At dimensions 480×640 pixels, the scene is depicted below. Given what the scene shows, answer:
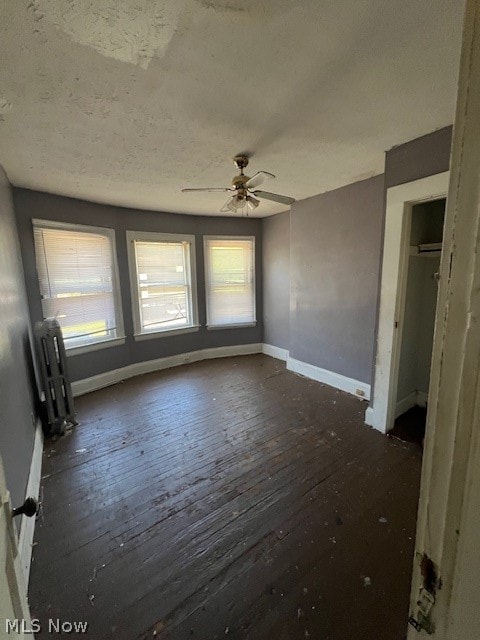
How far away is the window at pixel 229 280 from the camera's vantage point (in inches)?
177

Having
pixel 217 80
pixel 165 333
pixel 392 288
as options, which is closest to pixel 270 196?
pixel 217 80

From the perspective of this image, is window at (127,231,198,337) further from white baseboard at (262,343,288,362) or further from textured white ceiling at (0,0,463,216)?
textured white ceiling at (0,0,463,216)

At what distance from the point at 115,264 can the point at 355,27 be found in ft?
11.0

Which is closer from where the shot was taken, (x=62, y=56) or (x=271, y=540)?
(x=62, y=56)

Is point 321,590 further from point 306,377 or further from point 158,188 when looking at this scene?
point 158,188

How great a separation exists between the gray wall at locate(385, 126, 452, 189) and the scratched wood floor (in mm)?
2165

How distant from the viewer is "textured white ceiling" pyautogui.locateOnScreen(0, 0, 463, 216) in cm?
103

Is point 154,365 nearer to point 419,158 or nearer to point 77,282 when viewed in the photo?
point 77,282

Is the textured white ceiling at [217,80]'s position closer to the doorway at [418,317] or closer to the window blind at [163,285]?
the doorway at [418,317]

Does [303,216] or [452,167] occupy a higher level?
[303,216]

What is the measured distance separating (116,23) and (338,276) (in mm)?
2836

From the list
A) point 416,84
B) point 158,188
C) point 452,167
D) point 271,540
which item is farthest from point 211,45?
point 271,540

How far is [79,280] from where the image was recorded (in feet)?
11.0

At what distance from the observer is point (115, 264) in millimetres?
3656
